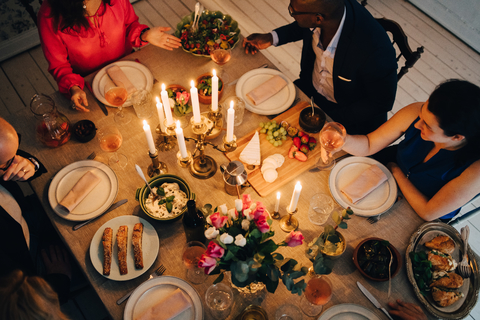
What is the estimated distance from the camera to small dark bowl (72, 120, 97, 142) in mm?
1649

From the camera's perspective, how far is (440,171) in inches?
64.6

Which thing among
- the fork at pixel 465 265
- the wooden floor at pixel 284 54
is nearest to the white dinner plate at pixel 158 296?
the fork at pixel 465 265

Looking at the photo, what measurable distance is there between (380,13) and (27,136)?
389 centimetres

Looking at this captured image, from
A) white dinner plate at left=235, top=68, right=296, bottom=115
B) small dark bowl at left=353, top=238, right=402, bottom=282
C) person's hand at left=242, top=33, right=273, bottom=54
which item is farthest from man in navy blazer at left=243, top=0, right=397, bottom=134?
small dark bowl at left=353, top=238, right=402, bottom=282

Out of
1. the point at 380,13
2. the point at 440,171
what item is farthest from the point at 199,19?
the point at 380,13

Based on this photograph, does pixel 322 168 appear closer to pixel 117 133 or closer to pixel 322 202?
pixel 322 202

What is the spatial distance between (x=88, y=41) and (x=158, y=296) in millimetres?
1556

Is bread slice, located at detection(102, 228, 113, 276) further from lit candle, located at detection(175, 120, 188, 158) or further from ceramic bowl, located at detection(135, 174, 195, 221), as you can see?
lit candle, located at detection(175, 120, 188, 158)

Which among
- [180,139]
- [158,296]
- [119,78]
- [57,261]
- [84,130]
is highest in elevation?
[180,139]

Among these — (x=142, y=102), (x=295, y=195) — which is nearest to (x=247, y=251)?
(x=295, y=195)

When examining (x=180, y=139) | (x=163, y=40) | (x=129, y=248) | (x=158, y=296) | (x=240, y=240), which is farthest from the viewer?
(x=163, y=40)

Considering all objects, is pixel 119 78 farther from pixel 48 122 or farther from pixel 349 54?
pixel 349 54

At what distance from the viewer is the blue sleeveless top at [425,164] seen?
1601 millimetres

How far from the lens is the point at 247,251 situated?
1.03 meters
